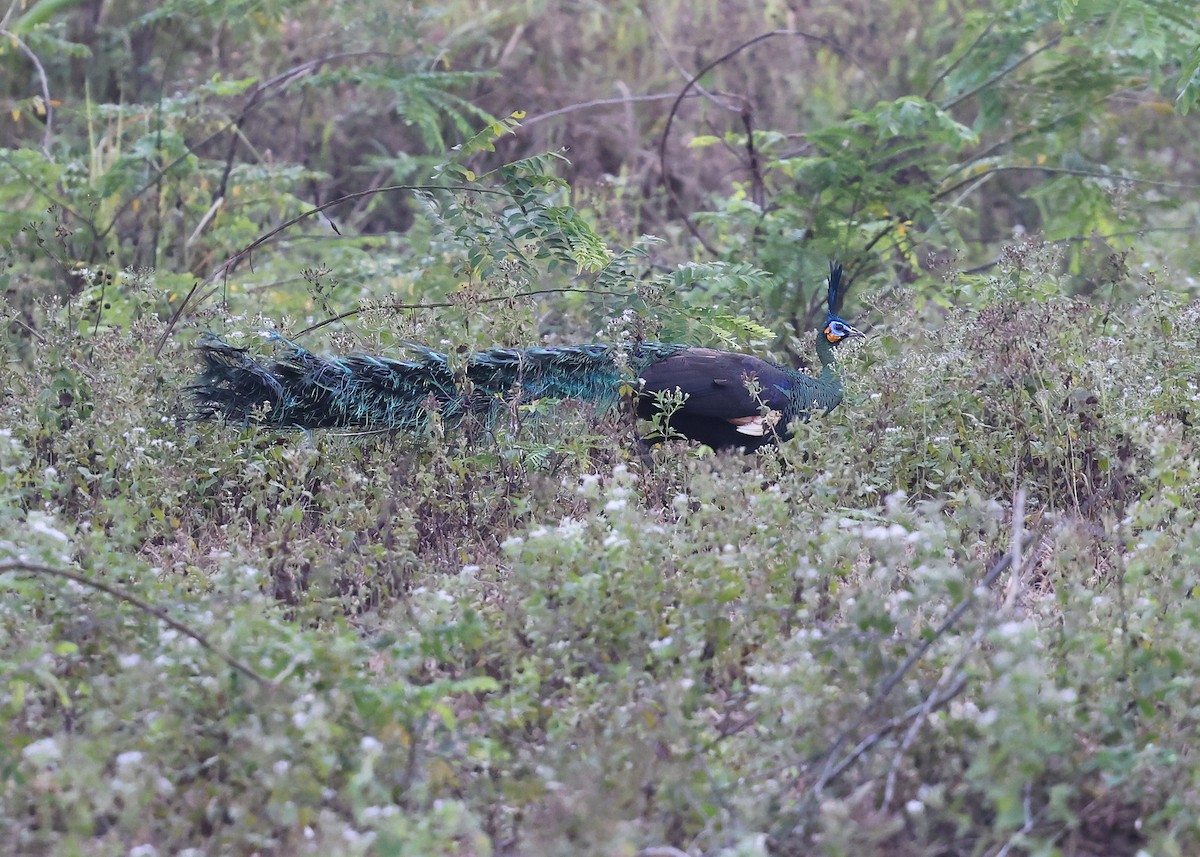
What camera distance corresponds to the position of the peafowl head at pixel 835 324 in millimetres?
6016

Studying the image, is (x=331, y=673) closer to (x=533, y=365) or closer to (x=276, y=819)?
(x=276, y=819)

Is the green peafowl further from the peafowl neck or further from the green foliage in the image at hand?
the green foliage

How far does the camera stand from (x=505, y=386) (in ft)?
16.6

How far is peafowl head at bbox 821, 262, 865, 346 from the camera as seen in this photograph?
6.02m

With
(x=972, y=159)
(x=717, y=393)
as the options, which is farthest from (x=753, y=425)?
(x=972, y=159)

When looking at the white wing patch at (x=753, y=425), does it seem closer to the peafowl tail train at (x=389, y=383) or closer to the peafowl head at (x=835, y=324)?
the peafowl tail train at (x=389, y=383)

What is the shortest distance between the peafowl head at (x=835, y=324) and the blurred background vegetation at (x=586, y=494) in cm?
18

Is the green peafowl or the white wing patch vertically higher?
the green peafowl

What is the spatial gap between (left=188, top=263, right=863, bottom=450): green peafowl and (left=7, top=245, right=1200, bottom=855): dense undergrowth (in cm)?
16

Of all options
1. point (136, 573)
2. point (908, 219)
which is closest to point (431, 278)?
point (908, 219)

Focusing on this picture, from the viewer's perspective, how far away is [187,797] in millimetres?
2863

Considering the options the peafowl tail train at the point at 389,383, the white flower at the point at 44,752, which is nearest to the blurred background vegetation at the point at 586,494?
the white flower at the point at 44,752

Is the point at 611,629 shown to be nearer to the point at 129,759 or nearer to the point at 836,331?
the point at 129,759

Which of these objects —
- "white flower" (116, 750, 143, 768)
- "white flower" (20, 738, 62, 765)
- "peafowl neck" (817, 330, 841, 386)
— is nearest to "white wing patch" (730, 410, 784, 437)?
"peafowl neck" (817, 330, 841, 386)
